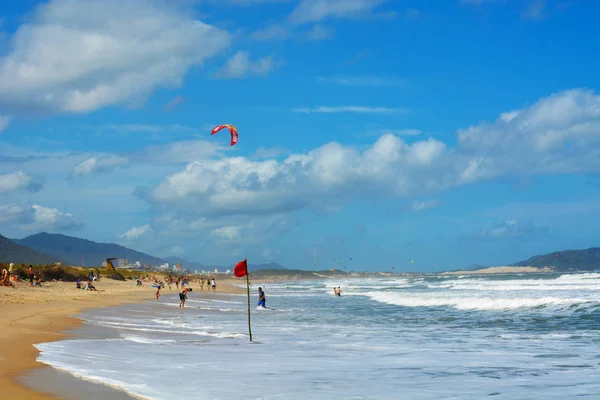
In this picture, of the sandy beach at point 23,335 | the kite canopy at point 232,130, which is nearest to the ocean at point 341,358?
the sandy beach at point 23,335

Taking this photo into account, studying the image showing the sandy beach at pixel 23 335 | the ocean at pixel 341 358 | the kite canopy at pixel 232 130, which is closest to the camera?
the sandy beach at pixel 23 335

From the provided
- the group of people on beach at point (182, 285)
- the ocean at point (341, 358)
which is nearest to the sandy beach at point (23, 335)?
the ocean at point (341, 358)

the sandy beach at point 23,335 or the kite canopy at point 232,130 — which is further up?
the kite canopy at point 232,130

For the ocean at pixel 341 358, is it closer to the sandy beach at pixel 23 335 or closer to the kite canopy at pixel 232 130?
the sandy beach at pixel 23 335

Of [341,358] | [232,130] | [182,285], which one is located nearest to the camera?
[341,358]

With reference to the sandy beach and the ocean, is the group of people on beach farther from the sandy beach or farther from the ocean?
the ocean

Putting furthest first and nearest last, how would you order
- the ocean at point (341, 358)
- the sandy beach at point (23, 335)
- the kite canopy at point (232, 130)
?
1. the kite canopy at point (232, 130)
2. the ocean at point (341, 358)
3. the sandy beach at point (23, 335)

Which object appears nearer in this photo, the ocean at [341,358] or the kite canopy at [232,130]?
the ocean at [341,358]

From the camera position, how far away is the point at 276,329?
888 inches

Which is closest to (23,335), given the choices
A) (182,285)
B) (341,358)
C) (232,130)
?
(341,358)

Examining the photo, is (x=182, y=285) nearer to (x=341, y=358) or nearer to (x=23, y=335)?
(x=23, y=335)

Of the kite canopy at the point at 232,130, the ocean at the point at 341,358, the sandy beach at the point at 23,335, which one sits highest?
the kite canopy at the point at 232,130

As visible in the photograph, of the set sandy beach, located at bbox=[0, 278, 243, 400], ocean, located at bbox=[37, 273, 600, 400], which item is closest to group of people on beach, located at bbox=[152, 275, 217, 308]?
sandy beach, located at bbox=[0, 278, 243, 400]

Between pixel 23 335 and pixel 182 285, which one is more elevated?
pixel 23 335
